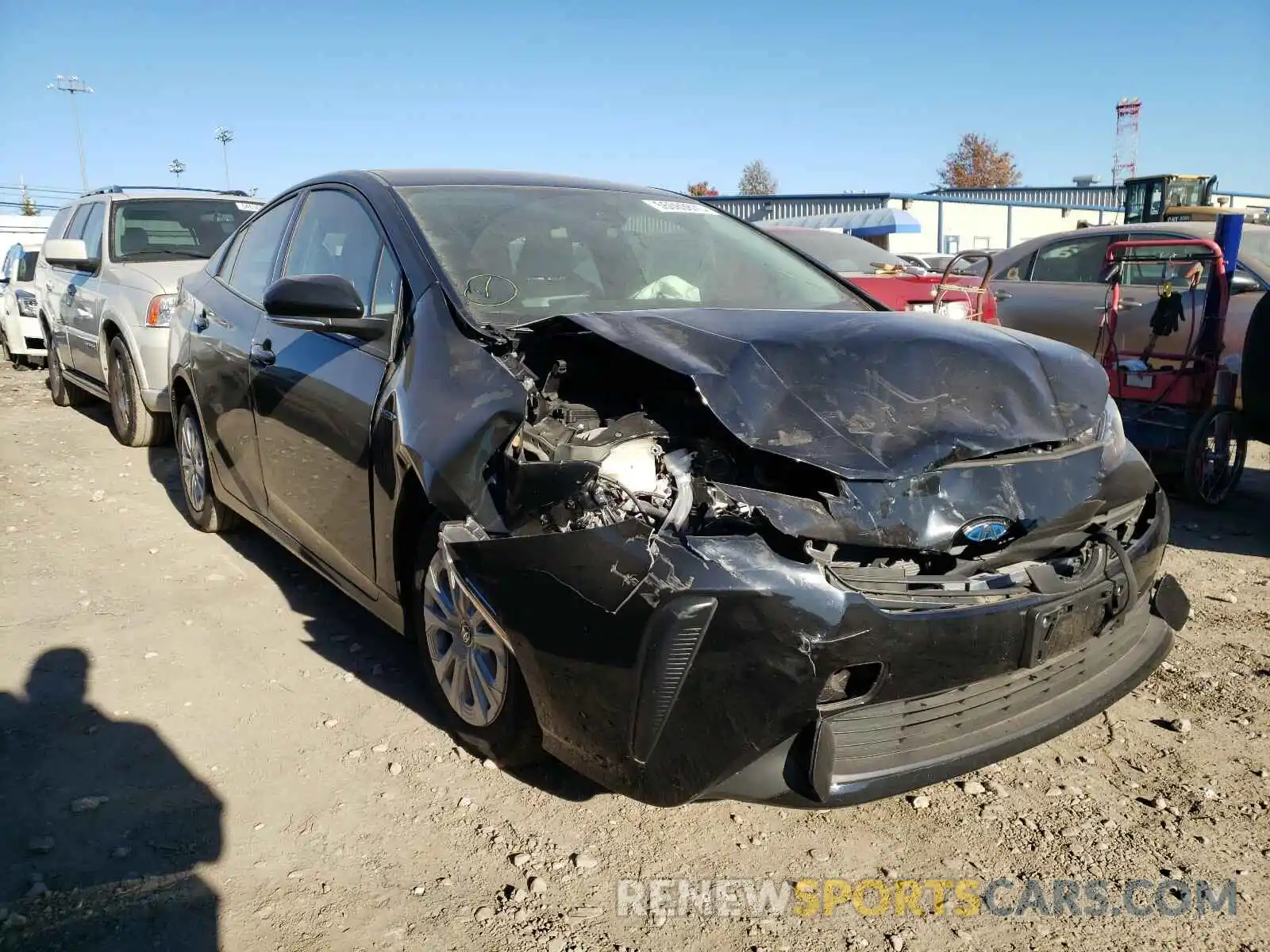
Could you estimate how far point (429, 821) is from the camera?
2701mm

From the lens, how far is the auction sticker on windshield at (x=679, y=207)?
4.00 metres

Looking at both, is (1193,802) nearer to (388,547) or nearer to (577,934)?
(577,934)

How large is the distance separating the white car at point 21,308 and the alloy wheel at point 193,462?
7.27 m

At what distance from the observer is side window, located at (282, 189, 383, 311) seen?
3404mm

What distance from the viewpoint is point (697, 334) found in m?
2.66

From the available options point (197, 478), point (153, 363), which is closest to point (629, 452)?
point (197, 478)

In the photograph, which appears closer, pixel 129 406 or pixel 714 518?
pixel 714 518

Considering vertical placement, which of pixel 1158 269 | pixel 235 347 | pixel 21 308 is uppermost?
pixel 1158 269

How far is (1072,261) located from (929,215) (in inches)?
1008

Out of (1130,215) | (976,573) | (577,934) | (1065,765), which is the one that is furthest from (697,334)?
(1130,215)

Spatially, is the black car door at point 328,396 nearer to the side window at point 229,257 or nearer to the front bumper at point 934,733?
the side window at point 229,257

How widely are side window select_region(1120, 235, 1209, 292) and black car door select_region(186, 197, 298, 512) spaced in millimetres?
5909

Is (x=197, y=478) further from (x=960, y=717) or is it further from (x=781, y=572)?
(x=960, y=717)

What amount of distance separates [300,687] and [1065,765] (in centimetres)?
252
